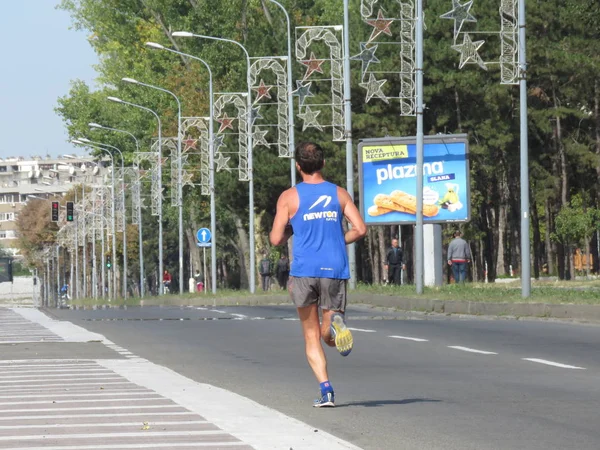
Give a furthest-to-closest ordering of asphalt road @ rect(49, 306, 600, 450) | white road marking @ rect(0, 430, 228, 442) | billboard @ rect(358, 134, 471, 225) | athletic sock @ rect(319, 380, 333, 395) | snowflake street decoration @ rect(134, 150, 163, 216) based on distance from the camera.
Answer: snowflake street decoration @ rect(134, 150, 163, 216), billboard @ rect(358, 134, 471, 225), athletic sock @ rect(319, 380, 333, 395), asphalt road @ rect(49, 306, 600, 450), white road marking @ rect(0, 430, 228, 442)

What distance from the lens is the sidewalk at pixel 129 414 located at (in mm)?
10219

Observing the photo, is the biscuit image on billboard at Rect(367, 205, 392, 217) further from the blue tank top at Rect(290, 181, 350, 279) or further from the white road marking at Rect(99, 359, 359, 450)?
the blue tank top at Rect(290, 181, 350, 279)

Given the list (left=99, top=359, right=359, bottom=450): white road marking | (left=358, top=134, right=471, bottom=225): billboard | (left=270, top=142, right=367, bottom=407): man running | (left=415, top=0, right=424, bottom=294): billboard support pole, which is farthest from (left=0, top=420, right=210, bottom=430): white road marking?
(left=358, top=134, right=471, bottom=225): billboard

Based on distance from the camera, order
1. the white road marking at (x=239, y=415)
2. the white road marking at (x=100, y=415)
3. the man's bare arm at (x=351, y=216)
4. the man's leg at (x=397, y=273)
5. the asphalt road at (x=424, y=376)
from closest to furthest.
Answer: the white road marking at (x=239, y=415)
the asphalt road at (x=424, y=376)
the white road marking at (x=100, y=415)
the man's bare arm at (x=351, y=216)
the man's leg at (x=397, y=273)

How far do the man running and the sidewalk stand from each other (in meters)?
0.84

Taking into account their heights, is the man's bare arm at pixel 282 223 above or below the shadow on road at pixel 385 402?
above

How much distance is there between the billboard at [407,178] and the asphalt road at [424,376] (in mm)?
21279

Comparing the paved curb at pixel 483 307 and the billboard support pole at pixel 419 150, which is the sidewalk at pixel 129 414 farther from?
the billboard support pole at pixel 419 150

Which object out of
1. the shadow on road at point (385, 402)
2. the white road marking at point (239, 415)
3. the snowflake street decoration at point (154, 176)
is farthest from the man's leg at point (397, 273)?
the shadow on road at point (385, 402)

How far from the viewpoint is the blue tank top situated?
40.8 feet

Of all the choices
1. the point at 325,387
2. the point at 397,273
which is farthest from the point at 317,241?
the point at 397,273

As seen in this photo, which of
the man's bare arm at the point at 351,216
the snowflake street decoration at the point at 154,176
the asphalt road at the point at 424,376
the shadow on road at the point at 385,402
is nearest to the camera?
the asphalt road at the point at 424,376

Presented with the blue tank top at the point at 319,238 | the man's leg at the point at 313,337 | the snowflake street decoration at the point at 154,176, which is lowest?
the man's leg at the point at 313,337

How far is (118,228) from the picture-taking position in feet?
364
